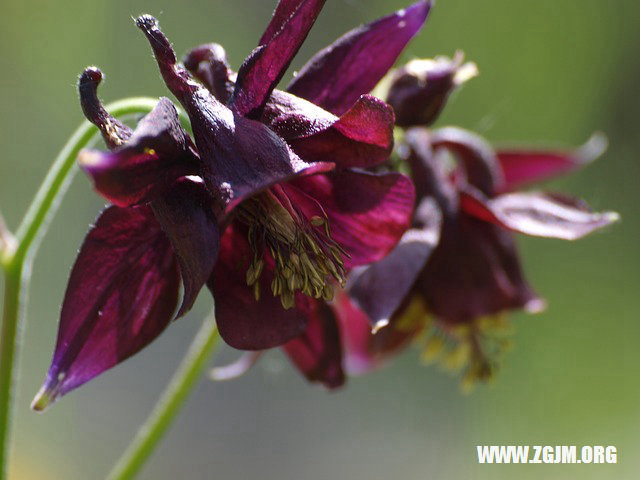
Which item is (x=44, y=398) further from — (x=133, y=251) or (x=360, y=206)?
(x=360, y=206)

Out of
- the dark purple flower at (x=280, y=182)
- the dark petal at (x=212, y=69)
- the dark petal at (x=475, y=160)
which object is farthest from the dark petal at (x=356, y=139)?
the dark petal at (x=475, y=160)

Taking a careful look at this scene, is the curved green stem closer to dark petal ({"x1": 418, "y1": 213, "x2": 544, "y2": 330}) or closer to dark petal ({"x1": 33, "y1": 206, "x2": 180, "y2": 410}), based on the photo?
→ dark petal ({"x1": 33, "y1": 206, "x2": 180, "y2": 410})

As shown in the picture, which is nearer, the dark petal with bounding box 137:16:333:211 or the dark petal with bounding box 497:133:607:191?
the dark petal with bounding box 137:16:333:211

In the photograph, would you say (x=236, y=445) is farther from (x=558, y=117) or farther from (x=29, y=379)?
(x=558, y=117)

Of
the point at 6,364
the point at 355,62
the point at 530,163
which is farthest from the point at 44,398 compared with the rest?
the point at 530,163

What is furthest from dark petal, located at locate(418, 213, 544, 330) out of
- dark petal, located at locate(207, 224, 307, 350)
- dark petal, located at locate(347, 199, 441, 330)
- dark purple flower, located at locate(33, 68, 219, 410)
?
dark purple flower, located at locate(33, 68, 219, 410)

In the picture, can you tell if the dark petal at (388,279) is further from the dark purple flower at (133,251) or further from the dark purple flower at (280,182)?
the dark purple flower at (133,251)
